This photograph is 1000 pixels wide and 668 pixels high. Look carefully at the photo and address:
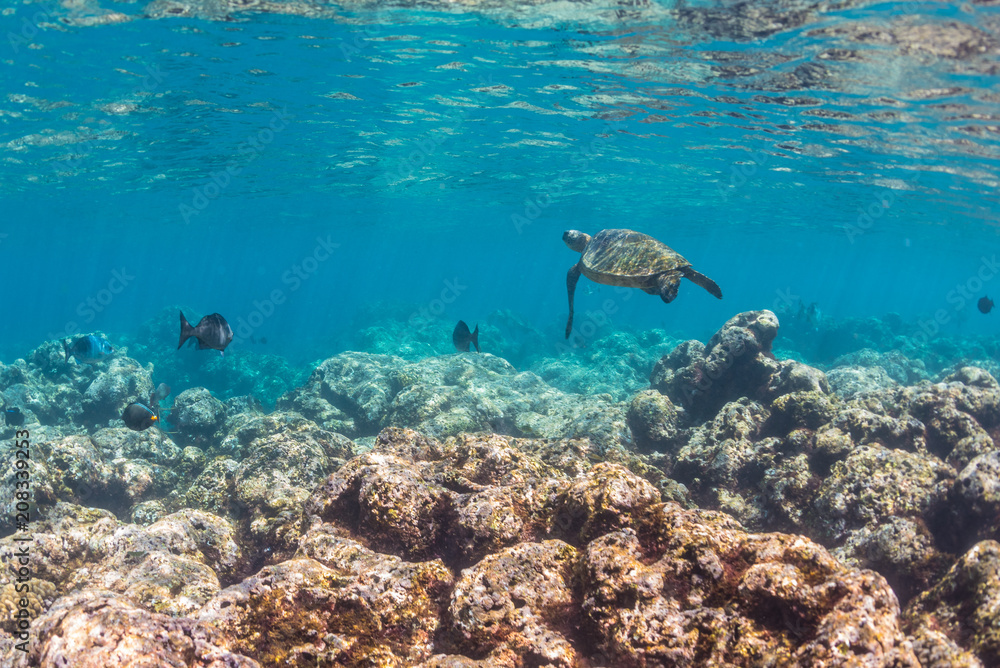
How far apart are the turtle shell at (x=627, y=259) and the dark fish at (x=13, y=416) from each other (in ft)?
48.8

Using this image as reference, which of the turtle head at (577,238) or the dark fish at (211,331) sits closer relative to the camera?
the dark fish at (211,331)

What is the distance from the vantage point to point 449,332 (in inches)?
1176

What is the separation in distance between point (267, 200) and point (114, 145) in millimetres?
16890

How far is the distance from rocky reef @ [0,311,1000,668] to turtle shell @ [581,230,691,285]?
2.71 meters

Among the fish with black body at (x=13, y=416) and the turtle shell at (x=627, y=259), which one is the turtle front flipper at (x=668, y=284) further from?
the fish with black body at (x=13, y=416)

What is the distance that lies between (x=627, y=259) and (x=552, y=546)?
5351 millimetres

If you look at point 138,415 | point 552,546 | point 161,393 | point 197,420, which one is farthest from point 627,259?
point 161,393

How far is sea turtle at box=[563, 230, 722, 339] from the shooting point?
7188 millimetres

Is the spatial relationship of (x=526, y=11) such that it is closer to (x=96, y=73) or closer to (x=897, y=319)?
(x=96, y=73)

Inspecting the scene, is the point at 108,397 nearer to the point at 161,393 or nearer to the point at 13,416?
the point at 13,416

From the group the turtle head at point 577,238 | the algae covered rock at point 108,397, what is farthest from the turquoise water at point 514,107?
the algae covered rock at point 108,397

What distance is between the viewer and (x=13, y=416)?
1274cm

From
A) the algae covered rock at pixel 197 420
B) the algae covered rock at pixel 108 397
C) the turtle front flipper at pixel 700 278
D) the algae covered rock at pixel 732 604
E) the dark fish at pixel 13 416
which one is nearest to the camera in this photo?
the algae covered rock at pixel 732 604

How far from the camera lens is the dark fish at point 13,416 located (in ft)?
41.3
